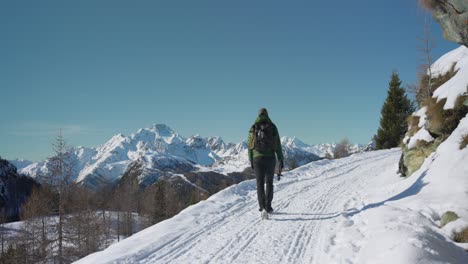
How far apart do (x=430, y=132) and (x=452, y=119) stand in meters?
1.11

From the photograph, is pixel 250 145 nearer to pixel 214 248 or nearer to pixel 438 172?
pixel 214 248

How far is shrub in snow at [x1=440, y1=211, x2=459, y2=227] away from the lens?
5199 millimetres

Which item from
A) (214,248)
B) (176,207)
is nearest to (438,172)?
(214,248)

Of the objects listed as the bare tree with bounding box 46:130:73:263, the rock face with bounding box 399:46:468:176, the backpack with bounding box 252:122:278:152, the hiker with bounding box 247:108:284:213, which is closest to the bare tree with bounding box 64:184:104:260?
the bare tree with bounding box 46:130:73:263

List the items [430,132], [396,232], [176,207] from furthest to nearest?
1. [176,207]
2. [430,132]
3. [396,232]

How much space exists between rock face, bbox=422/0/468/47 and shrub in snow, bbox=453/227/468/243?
4656 mm

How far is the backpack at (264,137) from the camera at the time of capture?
771 centimetres

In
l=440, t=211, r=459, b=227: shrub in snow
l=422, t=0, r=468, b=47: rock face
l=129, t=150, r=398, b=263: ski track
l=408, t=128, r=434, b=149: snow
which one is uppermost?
l=422, t=0, r=468, b=47: rock face

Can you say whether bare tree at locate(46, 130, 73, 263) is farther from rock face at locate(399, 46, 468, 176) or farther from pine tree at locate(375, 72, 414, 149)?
pine tree at locate(375, 72, 414, 149)

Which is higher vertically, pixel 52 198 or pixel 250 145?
pixel 250 145

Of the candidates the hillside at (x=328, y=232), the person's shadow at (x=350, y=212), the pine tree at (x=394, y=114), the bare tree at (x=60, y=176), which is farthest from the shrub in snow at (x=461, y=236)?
the pine tree at (x=394, y=114)

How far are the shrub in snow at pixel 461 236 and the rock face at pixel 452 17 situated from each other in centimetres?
466

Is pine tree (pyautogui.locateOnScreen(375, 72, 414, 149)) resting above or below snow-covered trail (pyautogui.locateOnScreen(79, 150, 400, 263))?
above

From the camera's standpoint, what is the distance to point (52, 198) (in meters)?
27.2
